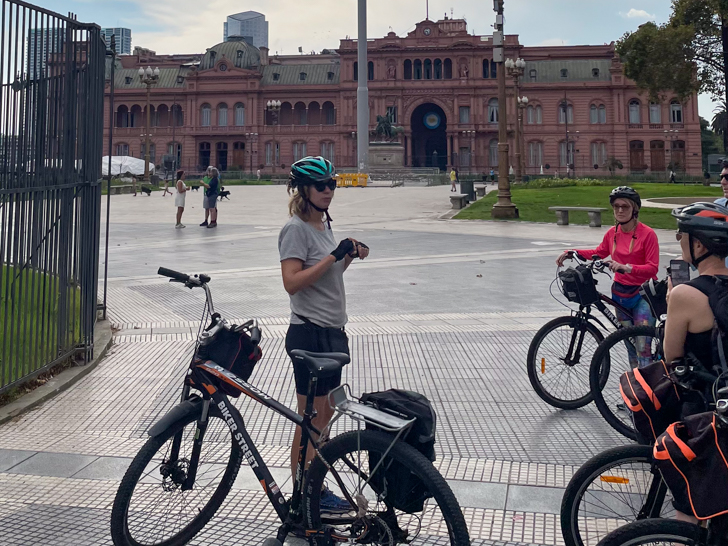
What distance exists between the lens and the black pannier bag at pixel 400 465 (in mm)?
3182

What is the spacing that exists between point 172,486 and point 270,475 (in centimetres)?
52

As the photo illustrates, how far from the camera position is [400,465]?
318 centimetres

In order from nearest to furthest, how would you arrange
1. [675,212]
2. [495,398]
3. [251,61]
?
[675,212]
[495,398]
[251,61]

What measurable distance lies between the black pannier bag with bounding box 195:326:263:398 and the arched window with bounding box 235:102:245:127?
83.8 metres

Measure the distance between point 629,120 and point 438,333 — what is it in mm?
77767

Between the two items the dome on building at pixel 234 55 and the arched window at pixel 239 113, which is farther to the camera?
the dome on building at pixel 234 55

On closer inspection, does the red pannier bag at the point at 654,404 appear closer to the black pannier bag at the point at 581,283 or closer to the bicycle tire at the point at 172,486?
the bicycle tire at the point at 172,486

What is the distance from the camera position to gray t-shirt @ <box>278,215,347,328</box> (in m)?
4.03

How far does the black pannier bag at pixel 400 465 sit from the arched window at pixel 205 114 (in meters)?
85.7

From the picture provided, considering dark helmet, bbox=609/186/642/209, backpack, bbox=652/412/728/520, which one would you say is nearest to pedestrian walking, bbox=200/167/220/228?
dark helmet, bbox=609/186/642/209

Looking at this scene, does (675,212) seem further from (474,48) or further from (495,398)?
(474,48)

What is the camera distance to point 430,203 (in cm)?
3453

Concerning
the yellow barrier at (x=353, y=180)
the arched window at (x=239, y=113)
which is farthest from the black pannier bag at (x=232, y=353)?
the arched window at (x=239, y=113)

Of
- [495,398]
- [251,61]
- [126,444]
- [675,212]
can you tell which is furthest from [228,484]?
[251,61]
